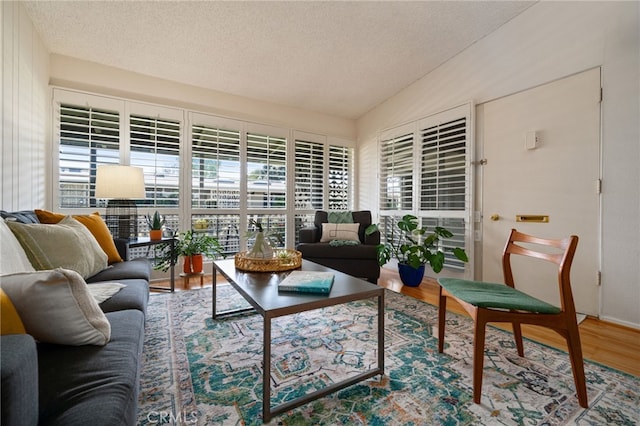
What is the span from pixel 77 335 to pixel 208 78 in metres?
3.17

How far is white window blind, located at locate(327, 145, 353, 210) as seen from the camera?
450 cm

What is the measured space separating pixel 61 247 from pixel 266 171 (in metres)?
2.59

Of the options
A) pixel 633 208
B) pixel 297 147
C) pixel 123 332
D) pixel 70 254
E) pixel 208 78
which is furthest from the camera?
pixel 297 147

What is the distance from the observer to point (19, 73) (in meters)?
2.09

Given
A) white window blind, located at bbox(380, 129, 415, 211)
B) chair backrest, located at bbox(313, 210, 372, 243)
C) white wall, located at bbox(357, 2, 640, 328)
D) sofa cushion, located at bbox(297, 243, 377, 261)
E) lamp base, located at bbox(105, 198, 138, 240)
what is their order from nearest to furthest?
white wall, located at bbox(357, 2, 640, 328) < lamp base, located at bbox(105, 198, 138, 240) < sofa cushion, located at bbox(297, 243, 377, 261) < chair backrest, located at bbox(313, 210, 372, 243) < white window blind, located at bbox(380, 129, 415, 211)

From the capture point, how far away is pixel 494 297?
133 cm

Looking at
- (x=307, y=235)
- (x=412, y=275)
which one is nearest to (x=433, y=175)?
(x=412, y=275)

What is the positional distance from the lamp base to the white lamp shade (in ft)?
0.98

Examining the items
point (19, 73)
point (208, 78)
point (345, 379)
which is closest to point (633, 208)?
point (345, 379)

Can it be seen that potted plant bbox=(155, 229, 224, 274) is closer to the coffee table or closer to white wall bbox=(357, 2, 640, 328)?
the coffee table

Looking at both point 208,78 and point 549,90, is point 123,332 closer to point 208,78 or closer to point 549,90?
point 208,78

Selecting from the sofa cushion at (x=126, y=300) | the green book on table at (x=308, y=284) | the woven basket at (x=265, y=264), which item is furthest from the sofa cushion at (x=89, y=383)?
the woven basket at (x=265, y=264)

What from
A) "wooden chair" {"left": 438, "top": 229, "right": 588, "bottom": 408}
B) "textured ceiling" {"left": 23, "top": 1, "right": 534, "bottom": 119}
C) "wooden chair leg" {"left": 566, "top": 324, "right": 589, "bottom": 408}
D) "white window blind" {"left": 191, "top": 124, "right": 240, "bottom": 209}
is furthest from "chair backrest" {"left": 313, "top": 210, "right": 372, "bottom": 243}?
"wooden chair leg" {"left": 566, "top": 324, "right": 589, "bottom": 408}

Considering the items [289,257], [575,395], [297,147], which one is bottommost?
[575,395]
